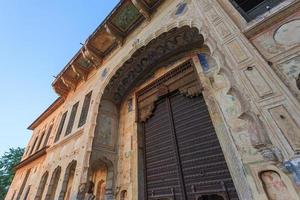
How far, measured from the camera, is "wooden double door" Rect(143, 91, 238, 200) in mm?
3291

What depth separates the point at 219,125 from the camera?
3.41m

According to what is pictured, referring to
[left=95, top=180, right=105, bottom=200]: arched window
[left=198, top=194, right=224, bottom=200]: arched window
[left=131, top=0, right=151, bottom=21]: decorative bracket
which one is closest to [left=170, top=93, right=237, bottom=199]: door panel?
[left=198, top=194, right=224, bottom=200]: arched window

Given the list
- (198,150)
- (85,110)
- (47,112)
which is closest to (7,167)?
(47,112)

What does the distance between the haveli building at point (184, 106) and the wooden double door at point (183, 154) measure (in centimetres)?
2

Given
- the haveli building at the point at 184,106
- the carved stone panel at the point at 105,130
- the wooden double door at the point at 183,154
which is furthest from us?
the carved stone panel at the point at 105,130

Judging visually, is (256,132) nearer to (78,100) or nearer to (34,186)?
(78,100)

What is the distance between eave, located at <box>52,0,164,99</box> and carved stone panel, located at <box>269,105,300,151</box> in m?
4.85

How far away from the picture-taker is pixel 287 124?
6.08 ft

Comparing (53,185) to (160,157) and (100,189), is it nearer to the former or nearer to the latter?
(100,189)

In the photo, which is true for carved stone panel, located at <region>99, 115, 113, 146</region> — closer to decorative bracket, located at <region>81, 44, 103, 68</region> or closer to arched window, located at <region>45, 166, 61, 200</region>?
arched window, located at <region>45, 166, 61, 200</region>

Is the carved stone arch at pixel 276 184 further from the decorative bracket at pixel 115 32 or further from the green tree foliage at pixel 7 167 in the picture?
the green tree foliage at pixel 7 167

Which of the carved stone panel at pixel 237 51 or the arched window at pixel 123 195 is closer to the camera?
the carved stone panel at pixel 237 51

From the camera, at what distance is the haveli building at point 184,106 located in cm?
214

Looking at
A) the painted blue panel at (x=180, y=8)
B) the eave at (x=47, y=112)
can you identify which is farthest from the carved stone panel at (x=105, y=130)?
the eave at (x=47, y=112)
